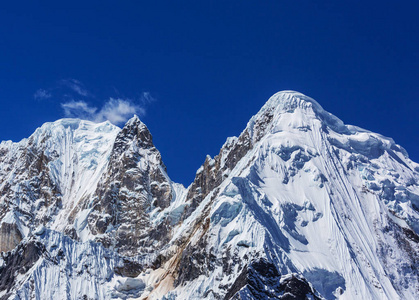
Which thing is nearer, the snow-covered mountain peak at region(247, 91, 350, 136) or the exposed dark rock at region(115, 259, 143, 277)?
the exposed dark rock at region(115, 259, 143, 277)

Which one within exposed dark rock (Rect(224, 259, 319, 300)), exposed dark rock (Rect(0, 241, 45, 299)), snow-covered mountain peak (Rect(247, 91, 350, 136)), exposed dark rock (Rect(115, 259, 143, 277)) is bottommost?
exposed dark rock (Rect(224, 259, 319, 300))

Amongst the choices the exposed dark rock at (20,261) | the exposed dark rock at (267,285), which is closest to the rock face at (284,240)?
the exposed dark rock at (267,285)

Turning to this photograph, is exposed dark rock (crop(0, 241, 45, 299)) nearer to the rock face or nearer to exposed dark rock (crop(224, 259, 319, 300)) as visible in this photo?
the rock face

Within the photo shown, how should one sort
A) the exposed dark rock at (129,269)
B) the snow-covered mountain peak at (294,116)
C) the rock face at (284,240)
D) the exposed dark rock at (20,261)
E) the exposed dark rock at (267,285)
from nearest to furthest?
the exposed dark rock at (267,285) < the rock face at (284,240) < the exposed dark rock at (20,261) < the exposed dark rock at (129,269) < the snow-covered mountain peak at (294,116)

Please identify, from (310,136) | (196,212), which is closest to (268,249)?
(310,136)

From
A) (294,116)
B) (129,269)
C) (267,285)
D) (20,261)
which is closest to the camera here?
(267,285)

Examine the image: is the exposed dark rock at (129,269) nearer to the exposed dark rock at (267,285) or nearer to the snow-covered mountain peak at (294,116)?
the snow-covered mountain peak at (294,116)

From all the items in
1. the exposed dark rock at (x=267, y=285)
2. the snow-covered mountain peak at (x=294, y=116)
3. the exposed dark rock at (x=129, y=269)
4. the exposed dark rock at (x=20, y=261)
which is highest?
the snow-covered mountain peak at (x=294, y=116)

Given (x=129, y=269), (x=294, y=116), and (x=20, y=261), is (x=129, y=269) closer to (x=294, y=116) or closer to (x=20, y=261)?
(x=20, y=261)

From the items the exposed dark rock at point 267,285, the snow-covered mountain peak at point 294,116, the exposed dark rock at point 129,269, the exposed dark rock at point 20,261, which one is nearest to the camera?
the exposed dark rock at point 267,285

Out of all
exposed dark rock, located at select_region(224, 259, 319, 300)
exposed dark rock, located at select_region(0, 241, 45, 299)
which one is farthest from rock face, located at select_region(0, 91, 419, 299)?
exposed dark rock, located at select_region(0, 241, 45, 299)

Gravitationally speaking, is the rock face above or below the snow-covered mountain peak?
below

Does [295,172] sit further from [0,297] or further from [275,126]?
[0,297]

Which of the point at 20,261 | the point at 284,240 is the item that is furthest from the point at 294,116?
the point at 20,261
